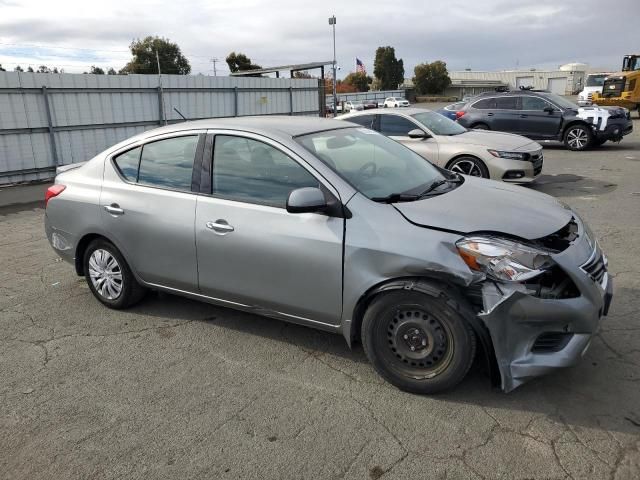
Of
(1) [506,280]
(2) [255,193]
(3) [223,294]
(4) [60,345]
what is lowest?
(4) [60,345]

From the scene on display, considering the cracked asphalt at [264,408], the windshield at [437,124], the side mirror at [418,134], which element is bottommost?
the cracked asphalt at [264,408]

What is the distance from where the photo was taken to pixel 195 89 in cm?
1434

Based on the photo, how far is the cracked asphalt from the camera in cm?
262

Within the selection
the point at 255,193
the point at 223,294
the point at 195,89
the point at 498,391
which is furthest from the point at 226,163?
the point at 195,89

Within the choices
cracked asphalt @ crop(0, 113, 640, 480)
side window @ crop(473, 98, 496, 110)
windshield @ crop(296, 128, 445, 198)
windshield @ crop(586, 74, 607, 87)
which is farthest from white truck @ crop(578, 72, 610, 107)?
cracked asphalt @ crop(0, 113, 640, 480)

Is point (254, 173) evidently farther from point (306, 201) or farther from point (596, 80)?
point (596, 80)

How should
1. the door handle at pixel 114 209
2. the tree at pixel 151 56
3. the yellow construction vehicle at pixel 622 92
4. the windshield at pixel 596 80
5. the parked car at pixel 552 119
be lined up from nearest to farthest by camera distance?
the door handle at pixel 114 209, the parked car at pixel 552 119, the yellow construction vehicle at pixel 622 92, the windshield at pixel 596 80, the tree at pixel 151 56

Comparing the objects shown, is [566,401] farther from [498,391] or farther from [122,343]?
[122,343]

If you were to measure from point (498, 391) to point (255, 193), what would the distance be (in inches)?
79.5

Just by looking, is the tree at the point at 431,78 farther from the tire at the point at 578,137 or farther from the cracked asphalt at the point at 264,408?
the cracked asphalt at the point at 264,408

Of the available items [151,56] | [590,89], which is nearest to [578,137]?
[590,89]

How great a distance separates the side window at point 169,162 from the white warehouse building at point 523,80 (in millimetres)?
80054

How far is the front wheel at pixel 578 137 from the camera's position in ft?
47.2

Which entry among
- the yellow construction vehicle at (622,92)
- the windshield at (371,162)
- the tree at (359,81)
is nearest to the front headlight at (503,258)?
the windshield at (371,162)
